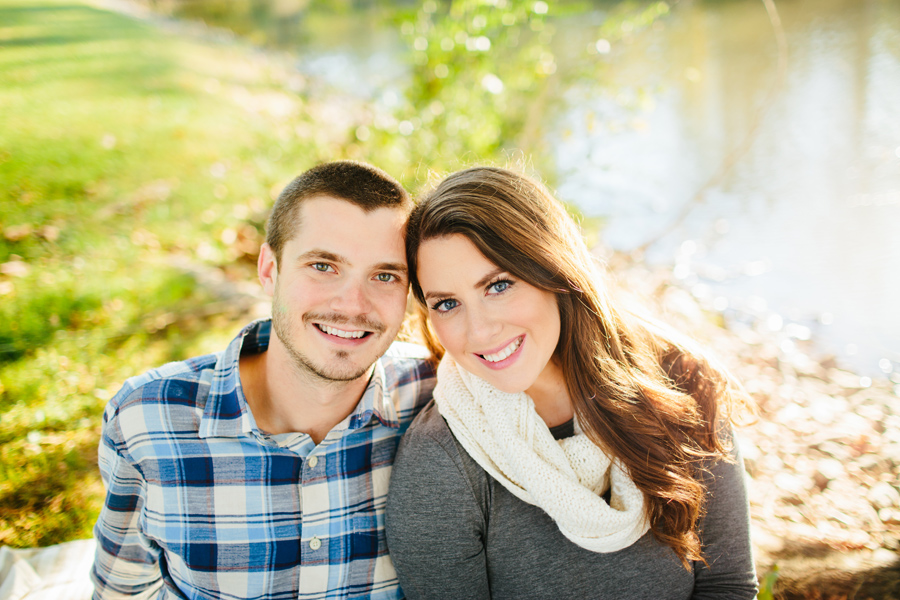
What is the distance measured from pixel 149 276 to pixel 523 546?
12.9 feet

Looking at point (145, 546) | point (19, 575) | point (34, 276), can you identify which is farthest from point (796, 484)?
point (34, 276)

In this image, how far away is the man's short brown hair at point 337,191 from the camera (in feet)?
6.57

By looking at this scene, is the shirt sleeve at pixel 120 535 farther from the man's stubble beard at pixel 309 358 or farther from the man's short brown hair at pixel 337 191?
the man's short brown hair at pixel 337 191

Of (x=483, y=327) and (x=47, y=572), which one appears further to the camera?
(x=47, y=572)

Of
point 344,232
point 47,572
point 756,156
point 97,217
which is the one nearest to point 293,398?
point 344,232

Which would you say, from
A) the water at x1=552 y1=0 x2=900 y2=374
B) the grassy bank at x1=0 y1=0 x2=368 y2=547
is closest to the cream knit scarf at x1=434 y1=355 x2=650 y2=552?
the grassy bank at x1=0 y1=0 x2=368 y2=547

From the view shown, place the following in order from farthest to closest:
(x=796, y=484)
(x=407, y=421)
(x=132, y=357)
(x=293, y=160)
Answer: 1. (x=293, y=160)
2. (x=132, y=357)
3. (x=796, y=484)
4. (x=407, y=421)

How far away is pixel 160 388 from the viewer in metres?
1.87

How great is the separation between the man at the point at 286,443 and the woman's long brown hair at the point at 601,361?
12.0 inches

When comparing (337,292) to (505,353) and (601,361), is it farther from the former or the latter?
(601,361)

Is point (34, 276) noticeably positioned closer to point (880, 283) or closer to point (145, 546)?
point (145, 546)

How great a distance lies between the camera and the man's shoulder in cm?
185

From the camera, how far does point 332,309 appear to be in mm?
1922

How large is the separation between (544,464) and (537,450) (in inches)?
3.1
